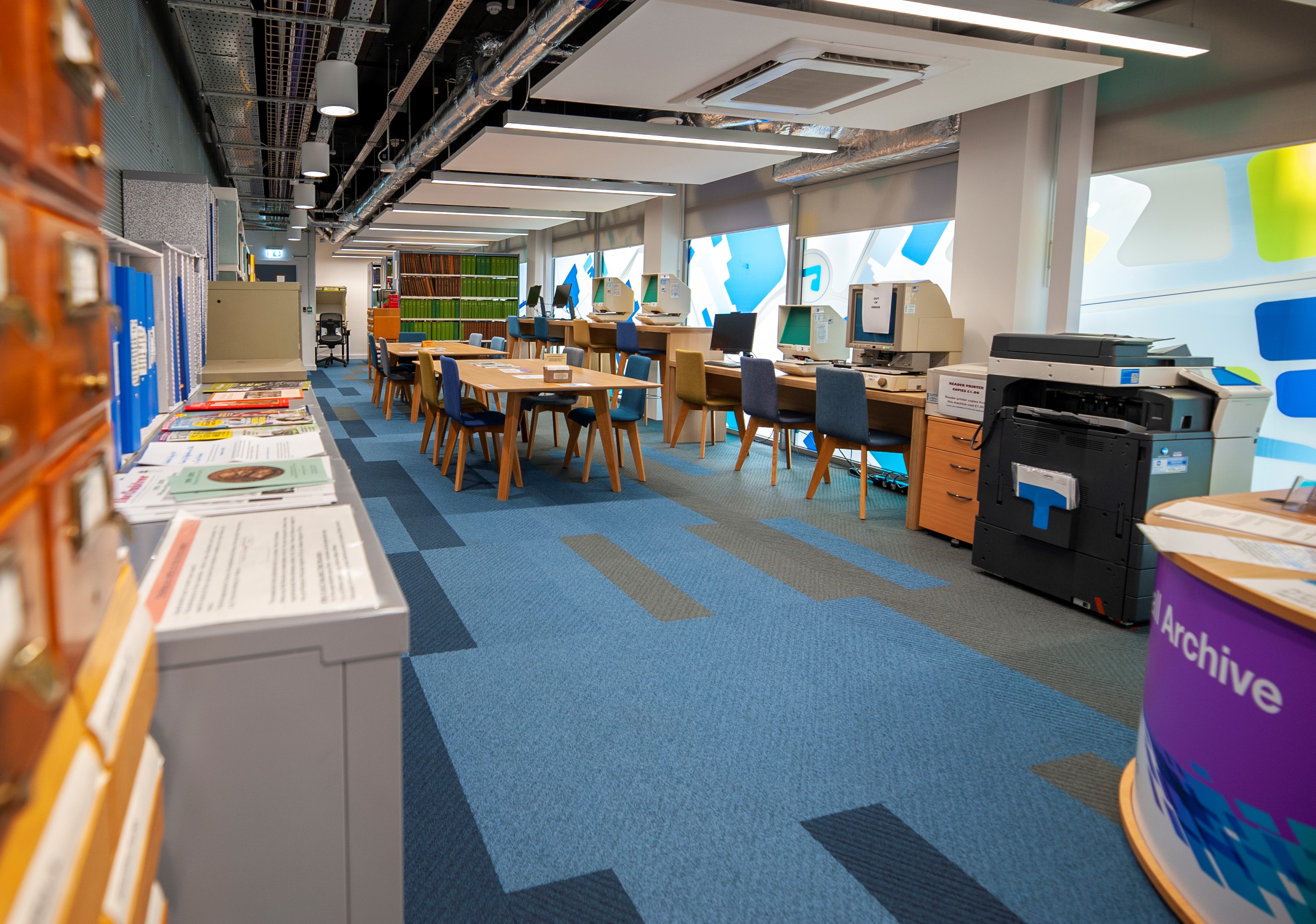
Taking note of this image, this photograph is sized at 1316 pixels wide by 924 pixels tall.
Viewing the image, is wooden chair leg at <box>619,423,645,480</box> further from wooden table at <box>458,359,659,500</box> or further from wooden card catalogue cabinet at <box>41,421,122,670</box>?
wooden card catalogue cabinet at <box>41,421,122,670</box>

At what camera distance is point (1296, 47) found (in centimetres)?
417

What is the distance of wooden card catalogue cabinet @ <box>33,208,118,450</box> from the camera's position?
0.52m

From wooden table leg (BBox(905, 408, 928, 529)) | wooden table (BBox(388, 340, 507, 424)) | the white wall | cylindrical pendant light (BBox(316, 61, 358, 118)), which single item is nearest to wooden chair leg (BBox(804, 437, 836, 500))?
wooden table leg (BBox(905, 408, 928, 529))

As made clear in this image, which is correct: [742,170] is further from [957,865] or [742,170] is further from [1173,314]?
[957,865]

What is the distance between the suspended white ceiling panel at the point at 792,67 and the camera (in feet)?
12.9

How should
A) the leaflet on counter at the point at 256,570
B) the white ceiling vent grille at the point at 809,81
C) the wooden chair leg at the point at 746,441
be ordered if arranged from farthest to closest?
the wooden chair leg at the point at 746,441 < the white ceiling vent grille at the point at 809,81 < the leaflet on counter at the point at 256,570

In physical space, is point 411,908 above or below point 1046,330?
below

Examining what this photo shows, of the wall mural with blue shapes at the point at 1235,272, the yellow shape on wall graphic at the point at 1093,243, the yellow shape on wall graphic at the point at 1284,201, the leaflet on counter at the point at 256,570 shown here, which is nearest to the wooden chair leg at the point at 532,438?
the yellow shape on wall graphic at the point at 1093,243

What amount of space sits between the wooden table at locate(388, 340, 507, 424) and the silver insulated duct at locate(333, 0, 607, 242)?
186 centimetres

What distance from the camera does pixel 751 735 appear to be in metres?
2.59

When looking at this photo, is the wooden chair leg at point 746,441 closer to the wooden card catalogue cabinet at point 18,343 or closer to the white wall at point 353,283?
the wooden card catalogue cabinet at point 18,343

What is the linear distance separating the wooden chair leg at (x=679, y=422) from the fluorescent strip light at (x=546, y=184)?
2.66 m

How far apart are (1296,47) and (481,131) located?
16.7 ft

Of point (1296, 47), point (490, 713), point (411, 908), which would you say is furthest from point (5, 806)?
point (1296, 47)
